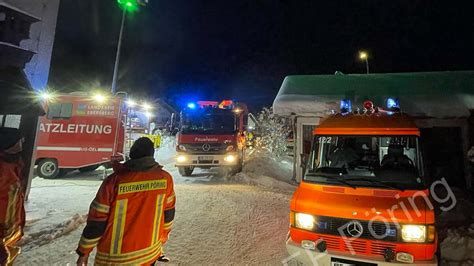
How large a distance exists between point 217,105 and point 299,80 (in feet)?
12.6

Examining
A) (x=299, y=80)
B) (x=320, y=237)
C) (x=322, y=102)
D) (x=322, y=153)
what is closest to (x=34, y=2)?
(x=322, y=153)

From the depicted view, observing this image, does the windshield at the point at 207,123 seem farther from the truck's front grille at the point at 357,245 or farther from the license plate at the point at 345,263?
the license plate at the point at 345,263

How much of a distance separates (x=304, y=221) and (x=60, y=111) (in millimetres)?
11342

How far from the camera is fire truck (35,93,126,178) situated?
11297mm

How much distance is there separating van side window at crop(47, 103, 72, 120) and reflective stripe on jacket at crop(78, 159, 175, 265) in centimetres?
1068

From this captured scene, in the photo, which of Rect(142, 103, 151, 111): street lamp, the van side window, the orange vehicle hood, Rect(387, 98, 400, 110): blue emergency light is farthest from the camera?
Rect(142, 103, 151, 111): street lamp

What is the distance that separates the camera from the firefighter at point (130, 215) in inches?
92.8

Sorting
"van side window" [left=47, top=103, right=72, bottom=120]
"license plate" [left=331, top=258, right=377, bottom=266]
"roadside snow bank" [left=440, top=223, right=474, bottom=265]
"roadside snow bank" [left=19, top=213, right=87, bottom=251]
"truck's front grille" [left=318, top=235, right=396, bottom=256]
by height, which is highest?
"van side window" [left=47, top=103, right=72, bottom=120]

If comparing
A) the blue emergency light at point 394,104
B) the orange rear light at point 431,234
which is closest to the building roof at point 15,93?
the orange rear light at point 431,234

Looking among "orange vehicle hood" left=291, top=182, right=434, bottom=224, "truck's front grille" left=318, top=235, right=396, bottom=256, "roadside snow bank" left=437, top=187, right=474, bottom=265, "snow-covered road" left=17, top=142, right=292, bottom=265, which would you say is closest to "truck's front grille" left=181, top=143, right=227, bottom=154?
"snow-covered road" left=17, top=142, right=292, bottom=265

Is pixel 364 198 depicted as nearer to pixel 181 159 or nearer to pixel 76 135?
pixel 181 159

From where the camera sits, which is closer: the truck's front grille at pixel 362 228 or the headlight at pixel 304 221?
the truck's front grille at pixel 362 228

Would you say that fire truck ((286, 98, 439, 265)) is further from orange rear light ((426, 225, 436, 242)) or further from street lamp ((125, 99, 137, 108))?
street lamp ((125, 99, 137, 108))

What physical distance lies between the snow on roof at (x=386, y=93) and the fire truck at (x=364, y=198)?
18.6ft
